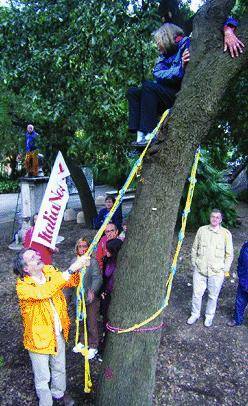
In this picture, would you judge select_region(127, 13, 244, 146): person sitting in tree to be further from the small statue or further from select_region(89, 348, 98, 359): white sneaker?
the small statue

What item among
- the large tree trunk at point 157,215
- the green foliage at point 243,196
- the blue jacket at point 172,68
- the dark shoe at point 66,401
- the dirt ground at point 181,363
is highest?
the blue jacket at point 172,68

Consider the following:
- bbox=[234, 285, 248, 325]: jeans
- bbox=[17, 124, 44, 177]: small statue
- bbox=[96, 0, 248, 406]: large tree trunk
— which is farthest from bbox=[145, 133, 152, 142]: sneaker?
bbox=[17, 124, 44, 177]: small statue

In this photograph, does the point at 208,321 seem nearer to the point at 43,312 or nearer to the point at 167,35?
the point at 43,312

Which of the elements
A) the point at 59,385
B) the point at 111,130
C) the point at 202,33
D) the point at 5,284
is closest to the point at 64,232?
the point at 5,284

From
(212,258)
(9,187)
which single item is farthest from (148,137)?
(9,187)

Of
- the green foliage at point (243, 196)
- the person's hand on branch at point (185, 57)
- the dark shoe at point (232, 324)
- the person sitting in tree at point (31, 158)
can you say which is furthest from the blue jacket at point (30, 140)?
the green foliage at point (243, 196)

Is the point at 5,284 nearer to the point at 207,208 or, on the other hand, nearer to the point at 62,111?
the point at 62,111

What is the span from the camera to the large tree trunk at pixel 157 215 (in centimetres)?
301

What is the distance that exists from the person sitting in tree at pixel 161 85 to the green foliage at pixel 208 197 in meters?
6.50

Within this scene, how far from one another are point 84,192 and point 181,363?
7595 mm

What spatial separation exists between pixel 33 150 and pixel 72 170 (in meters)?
1.36

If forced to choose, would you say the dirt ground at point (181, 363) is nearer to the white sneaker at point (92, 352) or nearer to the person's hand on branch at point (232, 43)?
the white sneaker at point (92, 352)

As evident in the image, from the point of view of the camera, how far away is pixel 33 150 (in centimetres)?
1069

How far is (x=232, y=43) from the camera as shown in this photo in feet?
9.59
